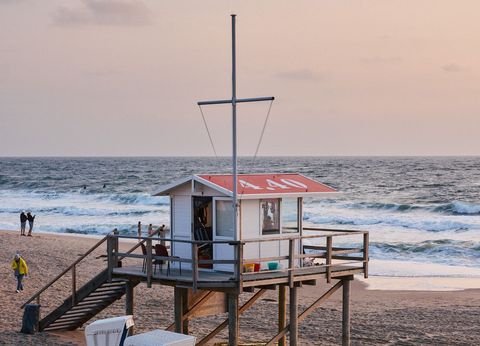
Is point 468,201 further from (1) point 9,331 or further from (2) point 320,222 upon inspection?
(1) point 9,331

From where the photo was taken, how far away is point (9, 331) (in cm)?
2225

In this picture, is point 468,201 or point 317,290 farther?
point 468,201

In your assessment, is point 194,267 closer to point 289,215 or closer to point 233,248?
point 233,248

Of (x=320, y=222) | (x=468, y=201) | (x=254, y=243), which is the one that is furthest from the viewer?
(x=468, y=201)

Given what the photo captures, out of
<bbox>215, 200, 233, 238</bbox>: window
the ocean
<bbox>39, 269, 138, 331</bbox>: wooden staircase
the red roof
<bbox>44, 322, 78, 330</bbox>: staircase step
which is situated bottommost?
the ocean

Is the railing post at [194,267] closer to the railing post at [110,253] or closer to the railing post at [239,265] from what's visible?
the railing post at [239,265]

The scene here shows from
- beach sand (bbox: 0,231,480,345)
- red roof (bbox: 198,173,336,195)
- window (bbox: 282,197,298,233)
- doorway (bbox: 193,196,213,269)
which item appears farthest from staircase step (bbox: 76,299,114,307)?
window (bbox: 282,197,298,233)

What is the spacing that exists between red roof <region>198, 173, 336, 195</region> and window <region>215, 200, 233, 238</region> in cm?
42

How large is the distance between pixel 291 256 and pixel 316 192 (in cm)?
206

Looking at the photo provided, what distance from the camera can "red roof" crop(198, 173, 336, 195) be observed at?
18.7 metres

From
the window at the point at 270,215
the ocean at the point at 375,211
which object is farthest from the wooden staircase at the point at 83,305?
the ocean at the point at 375,211

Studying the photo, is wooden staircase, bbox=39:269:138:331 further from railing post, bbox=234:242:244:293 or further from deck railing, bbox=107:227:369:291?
railing post, bbox=234:242:244:293

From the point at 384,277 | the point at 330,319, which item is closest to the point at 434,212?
the point at 384,277

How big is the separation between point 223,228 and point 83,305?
552 cm
